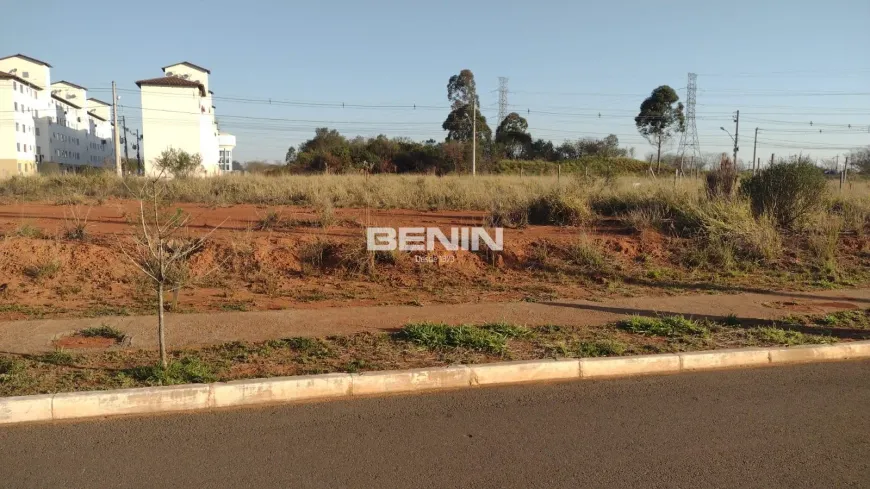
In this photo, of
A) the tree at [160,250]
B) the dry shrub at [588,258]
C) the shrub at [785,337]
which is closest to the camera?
the tree at [160,250]

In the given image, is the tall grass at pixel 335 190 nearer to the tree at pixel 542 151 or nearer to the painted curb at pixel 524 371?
the painted curb at pixel 524 371

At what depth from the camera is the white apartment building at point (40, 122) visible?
176ft

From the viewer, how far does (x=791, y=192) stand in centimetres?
1399

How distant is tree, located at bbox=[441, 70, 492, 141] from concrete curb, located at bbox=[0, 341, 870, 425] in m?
46.1

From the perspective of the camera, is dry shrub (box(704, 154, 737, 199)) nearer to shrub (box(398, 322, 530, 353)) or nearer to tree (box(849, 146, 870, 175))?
shrub (box(398, 322, 530, 353))

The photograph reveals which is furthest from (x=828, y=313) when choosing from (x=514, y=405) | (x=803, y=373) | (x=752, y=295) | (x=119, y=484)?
(x=119, y=484)

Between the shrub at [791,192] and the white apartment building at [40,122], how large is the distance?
1673 inches

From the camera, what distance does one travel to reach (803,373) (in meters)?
5.94

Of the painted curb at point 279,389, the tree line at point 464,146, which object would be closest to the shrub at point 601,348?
the painted curb at point 279,389

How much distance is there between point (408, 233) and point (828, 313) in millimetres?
7156

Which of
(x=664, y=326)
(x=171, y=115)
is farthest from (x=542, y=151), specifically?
(x=664, y=326)

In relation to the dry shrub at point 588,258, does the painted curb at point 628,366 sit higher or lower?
lower

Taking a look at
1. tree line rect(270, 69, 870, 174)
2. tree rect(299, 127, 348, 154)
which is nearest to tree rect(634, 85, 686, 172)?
tree line rect(270, 69, 870, 174)

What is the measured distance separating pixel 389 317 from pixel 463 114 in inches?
1897
